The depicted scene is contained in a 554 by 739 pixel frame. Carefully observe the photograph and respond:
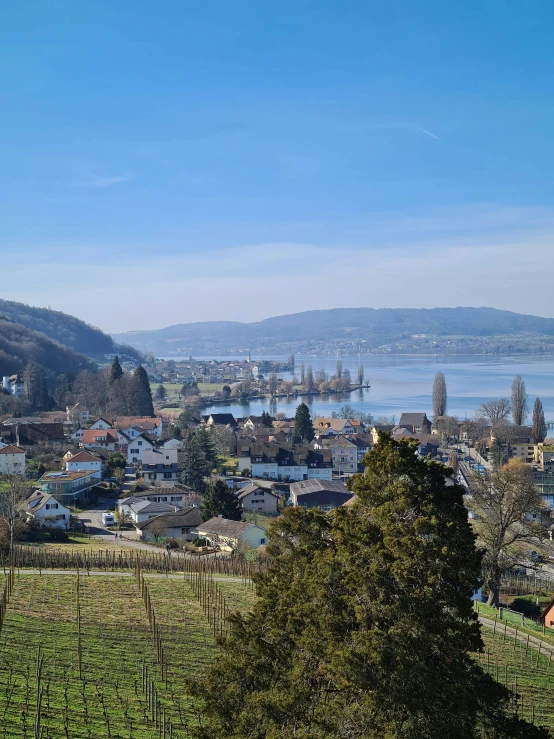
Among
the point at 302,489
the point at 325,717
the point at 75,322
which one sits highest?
the point at 75,322

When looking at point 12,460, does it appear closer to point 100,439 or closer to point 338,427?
point 100,439

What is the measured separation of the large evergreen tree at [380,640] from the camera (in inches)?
198

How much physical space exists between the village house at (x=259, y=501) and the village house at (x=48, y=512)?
6.44m

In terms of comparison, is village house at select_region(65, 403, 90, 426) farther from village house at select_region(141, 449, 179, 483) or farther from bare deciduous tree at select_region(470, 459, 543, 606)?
bare deciduous tree at select_region(470, 459, 543, 606)

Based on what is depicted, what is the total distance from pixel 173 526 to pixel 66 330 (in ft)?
371

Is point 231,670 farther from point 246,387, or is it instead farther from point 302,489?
point 246,387

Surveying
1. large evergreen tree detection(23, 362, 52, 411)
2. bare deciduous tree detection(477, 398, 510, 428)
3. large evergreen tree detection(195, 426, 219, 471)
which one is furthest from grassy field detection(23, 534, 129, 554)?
bare deciduous tree detection(477, 398, 510, 428)

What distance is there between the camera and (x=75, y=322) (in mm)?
135750

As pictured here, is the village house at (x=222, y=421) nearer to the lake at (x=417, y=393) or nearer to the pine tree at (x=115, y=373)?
the pine tree at (x=115, y=373)

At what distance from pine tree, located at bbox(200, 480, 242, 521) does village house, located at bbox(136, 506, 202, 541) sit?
279 mm

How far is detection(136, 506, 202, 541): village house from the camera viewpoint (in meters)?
21.4

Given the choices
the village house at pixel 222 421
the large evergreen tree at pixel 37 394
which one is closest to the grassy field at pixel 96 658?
the village house at pixel 222 421

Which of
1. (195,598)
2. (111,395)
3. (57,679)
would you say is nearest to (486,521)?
(195,598)

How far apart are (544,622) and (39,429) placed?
27.9m
